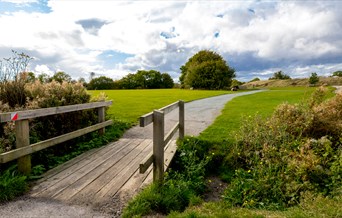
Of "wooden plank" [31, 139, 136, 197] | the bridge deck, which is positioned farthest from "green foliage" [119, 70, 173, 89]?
the bridge deck

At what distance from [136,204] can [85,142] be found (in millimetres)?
3874

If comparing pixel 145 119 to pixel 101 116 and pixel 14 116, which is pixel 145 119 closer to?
pixel 14 116

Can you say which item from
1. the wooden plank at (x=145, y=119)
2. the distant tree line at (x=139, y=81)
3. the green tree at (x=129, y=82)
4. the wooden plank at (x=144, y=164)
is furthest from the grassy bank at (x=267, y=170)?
the green tree at (x=129, y=82)

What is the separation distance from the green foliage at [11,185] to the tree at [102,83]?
59.1m

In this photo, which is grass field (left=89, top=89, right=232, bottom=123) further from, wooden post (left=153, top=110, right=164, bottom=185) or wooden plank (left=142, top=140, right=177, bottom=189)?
wooden post (left=153, top=110, right=164, bottom=185)

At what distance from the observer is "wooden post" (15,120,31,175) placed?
15.2ft

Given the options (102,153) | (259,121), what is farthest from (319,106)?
(102,153)

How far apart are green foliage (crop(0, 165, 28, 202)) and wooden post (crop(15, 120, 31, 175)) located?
16 centimetres

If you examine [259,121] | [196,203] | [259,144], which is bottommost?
[196,203]

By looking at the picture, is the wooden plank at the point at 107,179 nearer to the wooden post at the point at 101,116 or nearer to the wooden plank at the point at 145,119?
the wooden plank at the point at 145,119

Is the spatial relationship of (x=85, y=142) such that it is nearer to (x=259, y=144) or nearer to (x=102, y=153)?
(x=102, y=153)

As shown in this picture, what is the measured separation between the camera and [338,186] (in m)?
4.64

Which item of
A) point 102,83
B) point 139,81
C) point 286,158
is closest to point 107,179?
point 286,158

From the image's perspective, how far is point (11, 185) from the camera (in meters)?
4.17
